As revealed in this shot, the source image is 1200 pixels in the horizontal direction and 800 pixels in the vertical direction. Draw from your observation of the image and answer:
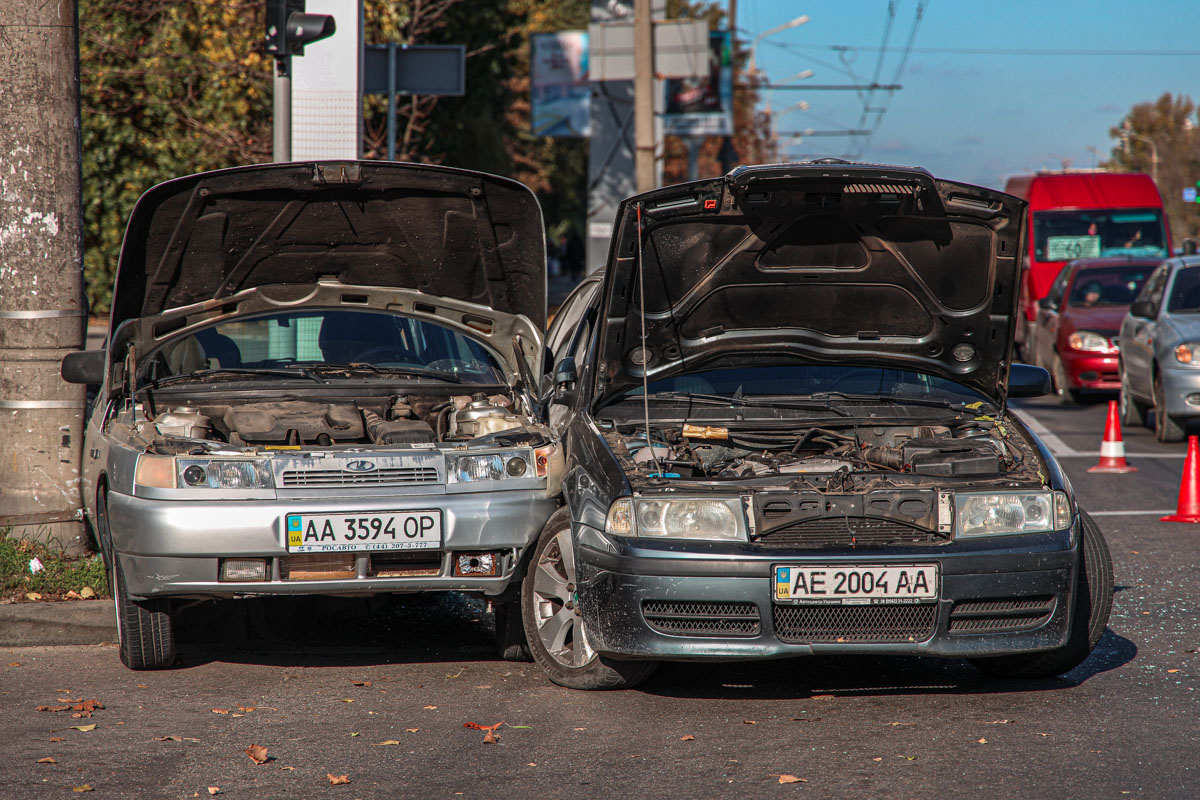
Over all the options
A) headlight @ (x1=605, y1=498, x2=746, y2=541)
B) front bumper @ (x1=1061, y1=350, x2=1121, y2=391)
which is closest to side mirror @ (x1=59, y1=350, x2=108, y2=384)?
headlight @ (x1=605, y1=498, x2=746, y2=541)

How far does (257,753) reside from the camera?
4.36m

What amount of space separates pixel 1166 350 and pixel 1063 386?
3.86 meters

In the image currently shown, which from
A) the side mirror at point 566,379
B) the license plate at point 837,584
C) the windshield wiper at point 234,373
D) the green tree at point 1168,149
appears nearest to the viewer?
the license plate at point 837,584

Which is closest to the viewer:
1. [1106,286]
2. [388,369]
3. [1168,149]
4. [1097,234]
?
[388,369]

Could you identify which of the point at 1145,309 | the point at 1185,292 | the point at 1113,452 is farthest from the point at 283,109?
the point at 1185,292

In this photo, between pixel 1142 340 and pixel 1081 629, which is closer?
pixel 1081 629

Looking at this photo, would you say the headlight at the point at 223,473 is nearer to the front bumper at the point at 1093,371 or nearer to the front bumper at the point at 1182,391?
the front bumper at the point at 1182,391

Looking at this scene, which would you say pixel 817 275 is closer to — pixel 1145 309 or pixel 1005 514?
pixel 1005 514

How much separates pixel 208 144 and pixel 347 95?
8.10 metres

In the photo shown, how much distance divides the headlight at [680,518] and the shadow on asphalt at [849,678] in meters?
0.71

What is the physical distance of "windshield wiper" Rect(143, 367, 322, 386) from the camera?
6.34 meters

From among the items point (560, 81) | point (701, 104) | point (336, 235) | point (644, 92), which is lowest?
point (336, 235)

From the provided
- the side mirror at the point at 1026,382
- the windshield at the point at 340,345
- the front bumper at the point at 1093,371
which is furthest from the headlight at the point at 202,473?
the front bumper at the point at 1093,371

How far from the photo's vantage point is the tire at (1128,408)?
13.7m
